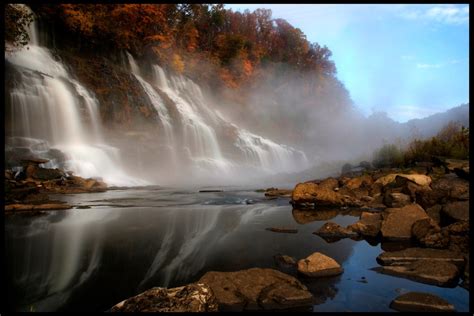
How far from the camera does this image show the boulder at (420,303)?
10.2 ft

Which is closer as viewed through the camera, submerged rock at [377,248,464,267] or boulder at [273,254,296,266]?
submerged rock at [377,248,464,267]

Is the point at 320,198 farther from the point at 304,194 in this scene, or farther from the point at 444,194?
the point at 444,194

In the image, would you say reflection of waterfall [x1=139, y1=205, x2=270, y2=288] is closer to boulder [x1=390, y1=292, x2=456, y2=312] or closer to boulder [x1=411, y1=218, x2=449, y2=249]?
boulder [x1=390, y1=292, x2=456, y2=312]

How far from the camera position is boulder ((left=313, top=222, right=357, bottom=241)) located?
20.1 ft

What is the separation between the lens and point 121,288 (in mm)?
3787

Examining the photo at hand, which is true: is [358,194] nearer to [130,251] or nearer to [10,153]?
[130,251]

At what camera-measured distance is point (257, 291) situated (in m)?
3.50

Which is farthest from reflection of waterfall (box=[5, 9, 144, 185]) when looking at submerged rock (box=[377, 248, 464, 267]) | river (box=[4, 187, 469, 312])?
submerged rock (box=[377, 248, 464, 267])

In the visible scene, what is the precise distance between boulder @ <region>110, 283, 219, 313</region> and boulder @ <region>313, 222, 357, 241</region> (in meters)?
3.39

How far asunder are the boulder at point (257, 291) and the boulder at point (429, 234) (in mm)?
2581

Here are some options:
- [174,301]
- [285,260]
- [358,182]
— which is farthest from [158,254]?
[358,182]

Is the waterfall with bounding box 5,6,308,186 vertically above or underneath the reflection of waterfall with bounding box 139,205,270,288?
above

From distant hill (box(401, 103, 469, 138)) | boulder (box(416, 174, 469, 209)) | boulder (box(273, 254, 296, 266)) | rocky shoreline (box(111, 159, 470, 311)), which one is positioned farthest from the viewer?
distant hill (box(401, 103, 469, 138))

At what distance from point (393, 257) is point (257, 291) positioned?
211 centimetres
